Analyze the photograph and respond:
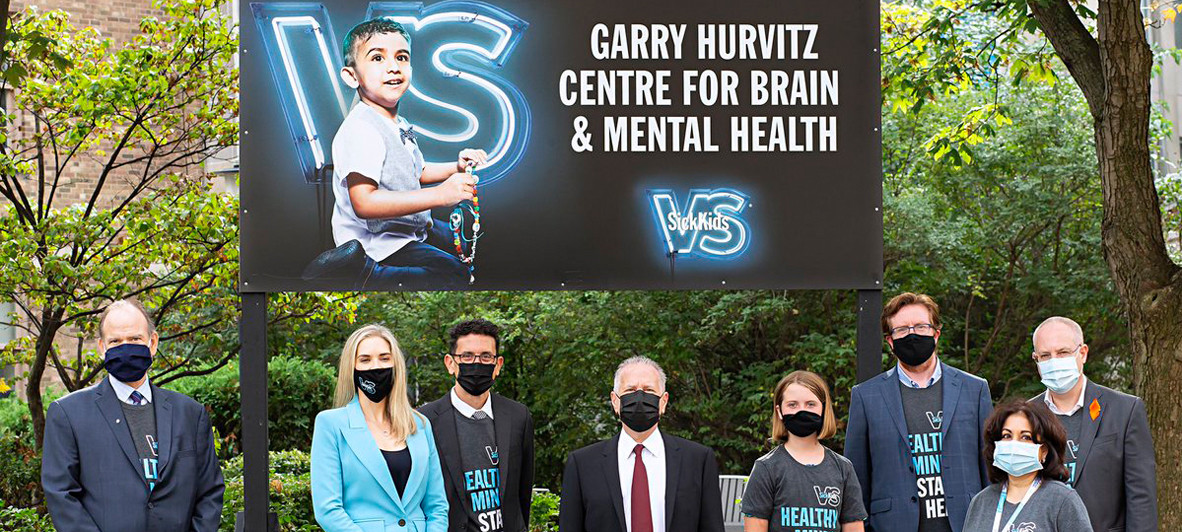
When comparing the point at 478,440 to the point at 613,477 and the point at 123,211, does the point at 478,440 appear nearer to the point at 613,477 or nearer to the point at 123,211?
the point at 613,477

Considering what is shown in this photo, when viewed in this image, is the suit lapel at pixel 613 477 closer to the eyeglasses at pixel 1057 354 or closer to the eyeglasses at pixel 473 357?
the eyeglasses at pixel 473 357

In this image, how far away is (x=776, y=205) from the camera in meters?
6.95

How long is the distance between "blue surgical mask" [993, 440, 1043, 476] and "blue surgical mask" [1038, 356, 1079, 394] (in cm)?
88

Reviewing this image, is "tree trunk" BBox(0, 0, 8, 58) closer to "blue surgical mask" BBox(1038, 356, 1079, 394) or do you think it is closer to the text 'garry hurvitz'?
the text 'garry hurvitz'

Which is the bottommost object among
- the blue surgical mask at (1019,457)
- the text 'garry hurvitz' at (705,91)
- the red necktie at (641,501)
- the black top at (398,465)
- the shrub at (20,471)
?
the shrub at (20,471)

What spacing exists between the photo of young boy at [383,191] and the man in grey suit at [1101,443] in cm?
301

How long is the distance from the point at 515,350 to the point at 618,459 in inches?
451

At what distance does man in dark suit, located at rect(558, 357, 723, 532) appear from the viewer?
568 cm

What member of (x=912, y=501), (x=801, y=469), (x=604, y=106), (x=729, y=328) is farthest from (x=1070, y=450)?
(x=729, y=328)

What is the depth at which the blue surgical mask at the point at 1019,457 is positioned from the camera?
17.0ft

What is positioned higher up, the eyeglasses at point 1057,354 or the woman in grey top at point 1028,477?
the eyeglasses at point 1057,354

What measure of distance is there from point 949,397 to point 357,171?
3228 mm

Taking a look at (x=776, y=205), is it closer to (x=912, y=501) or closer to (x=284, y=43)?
(x=912, y=501)

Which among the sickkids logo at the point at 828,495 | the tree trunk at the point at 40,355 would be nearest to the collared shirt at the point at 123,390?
the sickkids logo at the point at 828,495
